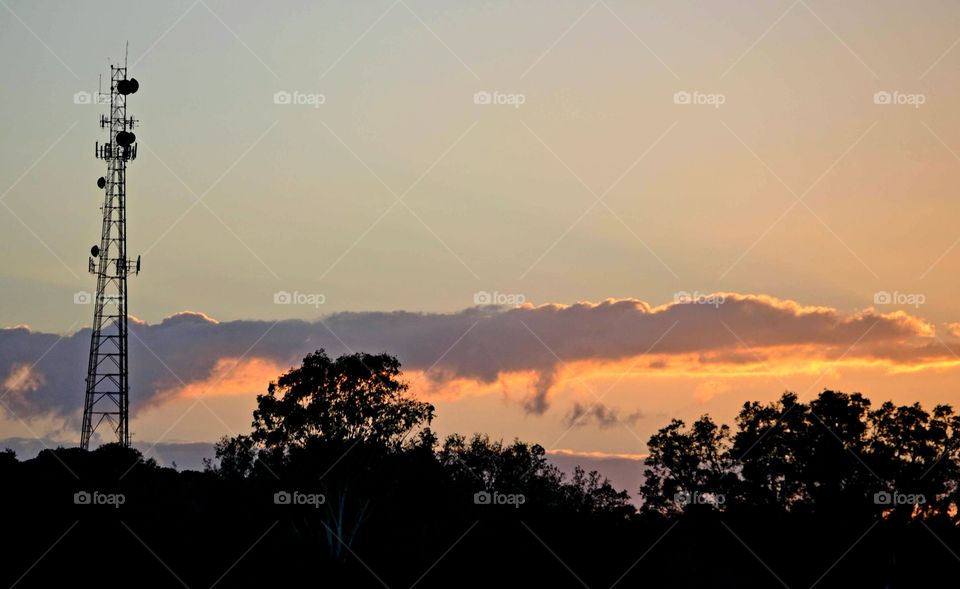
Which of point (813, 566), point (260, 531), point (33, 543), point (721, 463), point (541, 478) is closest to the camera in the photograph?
point (33, 543)

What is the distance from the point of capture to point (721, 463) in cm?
11825

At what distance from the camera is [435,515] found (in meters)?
113

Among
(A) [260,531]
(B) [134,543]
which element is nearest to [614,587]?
(A) [260,531]

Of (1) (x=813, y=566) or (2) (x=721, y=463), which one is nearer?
(1) (x=813, y=566)

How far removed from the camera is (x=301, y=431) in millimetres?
99562

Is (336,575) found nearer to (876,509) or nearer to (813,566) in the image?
(813,566)

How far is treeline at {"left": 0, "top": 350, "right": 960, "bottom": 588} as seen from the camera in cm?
9319

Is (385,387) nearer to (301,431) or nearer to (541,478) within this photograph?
(301,431)

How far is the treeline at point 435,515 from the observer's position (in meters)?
93.2

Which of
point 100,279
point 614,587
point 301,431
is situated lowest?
point 614,587

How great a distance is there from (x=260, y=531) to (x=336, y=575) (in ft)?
31.6

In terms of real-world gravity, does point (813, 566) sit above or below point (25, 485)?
below

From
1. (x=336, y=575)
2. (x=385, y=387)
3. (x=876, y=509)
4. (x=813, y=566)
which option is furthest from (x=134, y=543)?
(x=876, y=509)

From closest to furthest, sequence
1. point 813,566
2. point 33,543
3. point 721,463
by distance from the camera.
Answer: point 33,543 < point 813,566 < point 721,463
